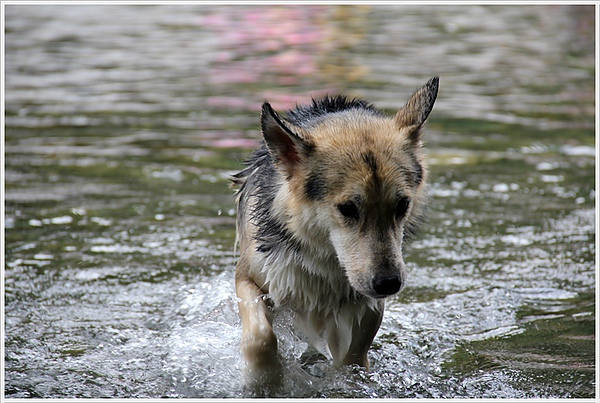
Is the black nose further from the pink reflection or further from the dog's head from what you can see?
the pink reflection

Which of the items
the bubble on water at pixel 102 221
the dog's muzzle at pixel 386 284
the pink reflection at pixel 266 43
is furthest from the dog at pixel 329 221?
the pink reflection at pixel 266 43

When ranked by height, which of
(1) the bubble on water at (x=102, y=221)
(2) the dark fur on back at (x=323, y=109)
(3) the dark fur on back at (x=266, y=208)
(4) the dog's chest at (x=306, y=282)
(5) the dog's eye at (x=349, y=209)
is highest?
(2) the dark fur on back at (x=323, y=109)

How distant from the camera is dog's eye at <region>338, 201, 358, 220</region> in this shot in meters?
4.32

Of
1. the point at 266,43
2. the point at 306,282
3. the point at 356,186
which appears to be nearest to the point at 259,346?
the point at 306,282

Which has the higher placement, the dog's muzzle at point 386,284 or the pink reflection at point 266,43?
the dog's muzzle at point 386,284

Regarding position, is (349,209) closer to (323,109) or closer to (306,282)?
(306,282)

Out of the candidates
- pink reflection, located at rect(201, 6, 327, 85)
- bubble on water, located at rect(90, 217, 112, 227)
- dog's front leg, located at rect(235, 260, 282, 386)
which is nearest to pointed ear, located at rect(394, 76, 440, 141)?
dog's front leg, located at rect(235, 260, 282, 386)

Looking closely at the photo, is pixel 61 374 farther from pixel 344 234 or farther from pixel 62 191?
pixel 62 191

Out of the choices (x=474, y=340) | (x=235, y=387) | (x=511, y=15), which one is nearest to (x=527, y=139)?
(x=474, y=340)

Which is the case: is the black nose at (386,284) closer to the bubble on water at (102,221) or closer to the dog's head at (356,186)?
the dog's head at (356,186)

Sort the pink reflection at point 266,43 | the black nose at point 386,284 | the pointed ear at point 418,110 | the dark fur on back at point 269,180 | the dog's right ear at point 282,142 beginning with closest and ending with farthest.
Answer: the black nose at point 386,284 → the dog's right ear at point 282,142 → the pointed ear at point 418,110 → the dark fur on back at point 269,180 → the pink reflection at point 266,43

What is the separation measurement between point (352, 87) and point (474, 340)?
8227mm

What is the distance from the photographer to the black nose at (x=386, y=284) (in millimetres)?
4238

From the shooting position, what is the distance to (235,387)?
15.7 feet
